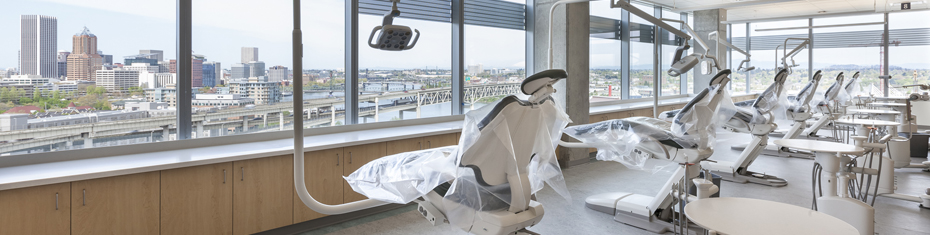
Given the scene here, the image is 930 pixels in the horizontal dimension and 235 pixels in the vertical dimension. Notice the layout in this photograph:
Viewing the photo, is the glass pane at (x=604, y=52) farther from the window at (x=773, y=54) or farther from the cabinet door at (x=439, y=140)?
the window at (x=773, y=54)

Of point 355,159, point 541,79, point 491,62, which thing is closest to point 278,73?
point 355,159

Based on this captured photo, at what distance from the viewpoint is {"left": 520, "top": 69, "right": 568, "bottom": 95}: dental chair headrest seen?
6.53 ft

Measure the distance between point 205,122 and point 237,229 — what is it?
94 cm

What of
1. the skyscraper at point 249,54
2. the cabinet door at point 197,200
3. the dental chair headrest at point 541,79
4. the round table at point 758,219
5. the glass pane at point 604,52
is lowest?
the cabinet door at point 197,200

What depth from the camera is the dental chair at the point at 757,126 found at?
490cm

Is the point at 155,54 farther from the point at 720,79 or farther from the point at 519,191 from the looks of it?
the point at 720,79

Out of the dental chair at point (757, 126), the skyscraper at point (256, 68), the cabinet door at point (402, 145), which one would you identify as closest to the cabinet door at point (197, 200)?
the skyscraper at point (256, 68)

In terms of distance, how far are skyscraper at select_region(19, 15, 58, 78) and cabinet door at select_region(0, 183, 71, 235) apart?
0.96 meters

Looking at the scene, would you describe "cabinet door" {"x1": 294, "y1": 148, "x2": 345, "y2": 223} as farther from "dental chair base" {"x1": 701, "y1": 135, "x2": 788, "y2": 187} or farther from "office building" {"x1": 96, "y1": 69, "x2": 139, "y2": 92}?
"dental chair base" {"x1": 701, "y1": 135, "x2": 788, "y2": 187}

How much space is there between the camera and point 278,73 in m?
4.11

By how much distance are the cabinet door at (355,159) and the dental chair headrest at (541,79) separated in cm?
205

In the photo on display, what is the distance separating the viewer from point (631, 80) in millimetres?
8484

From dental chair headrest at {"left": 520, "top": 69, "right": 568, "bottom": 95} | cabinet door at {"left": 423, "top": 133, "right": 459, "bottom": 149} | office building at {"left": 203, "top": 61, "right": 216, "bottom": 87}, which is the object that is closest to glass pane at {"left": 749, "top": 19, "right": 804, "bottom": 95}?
cabinet door at {"left": 423, "top": 133, "right": 459, "bottom": 149}

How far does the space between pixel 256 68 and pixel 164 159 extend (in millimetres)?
1136
